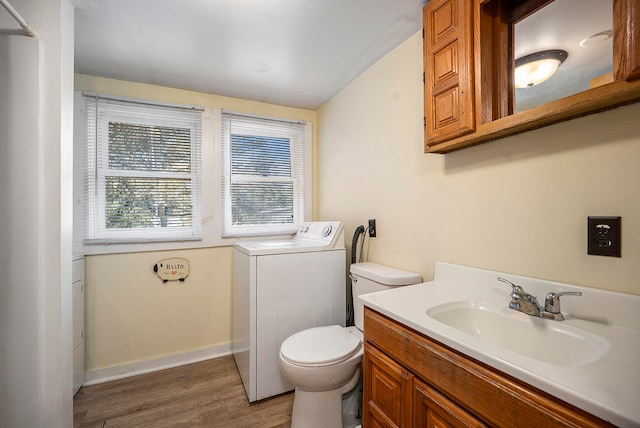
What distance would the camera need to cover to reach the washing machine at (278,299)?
1.82 m

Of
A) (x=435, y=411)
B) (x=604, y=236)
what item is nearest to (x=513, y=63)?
(x=604, y=236)

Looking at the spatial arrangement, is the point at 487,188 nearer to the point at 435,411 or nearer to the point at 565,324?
the point at 565,324

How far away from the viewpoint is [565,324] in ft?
2.92

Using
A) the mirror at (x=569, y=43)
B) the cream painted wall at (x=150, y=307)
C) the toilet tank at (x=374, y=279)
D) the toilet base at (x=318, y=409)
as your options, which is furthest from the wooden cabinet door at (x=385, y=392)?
the cream painted wall at (x=150, y=307)

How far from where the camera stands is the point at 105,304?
209 centimetres

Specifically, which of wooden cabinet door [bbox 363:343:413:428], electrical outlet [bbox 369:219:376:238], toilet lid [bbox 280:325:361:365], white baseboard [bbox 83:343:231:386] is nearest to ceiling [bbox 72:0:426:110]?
electrical outlet [bbox 369:219:376:238]

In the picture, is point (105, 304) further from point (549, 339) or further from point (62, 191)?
point (549, 339)

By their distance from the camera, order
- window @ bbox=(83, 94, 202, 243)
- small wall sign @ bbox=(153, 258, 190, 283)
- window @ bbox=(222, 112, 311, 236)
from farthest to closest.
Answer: window @ bbox=(222, 112, 311, 236) < small wall sign @ bbox=(153, 258, 190, 283) < window @ bbox=(83, 94, 202, 243)

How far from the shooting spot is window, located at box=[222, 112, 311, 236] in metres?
2.51

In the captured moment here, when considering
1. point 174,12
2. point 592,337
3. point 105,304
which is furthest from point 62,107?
point 592,337

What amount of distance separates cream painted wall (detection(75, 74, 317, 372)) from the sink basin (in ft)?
6.37

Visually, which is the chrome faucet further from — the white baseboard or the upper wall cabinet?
the white baseboard

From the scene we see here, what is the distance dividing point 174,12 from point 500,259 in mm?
2043

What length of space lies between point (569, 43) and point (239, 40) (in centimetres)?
164
